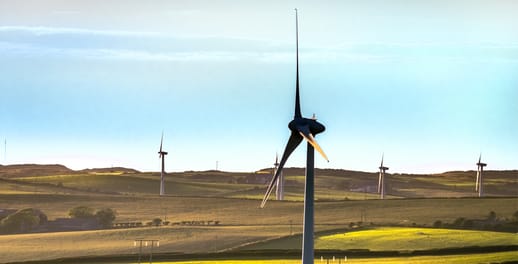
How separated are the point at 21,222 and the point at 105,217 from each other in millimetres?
12185

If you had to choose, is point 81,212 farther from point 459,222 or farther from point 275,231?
point 459,222

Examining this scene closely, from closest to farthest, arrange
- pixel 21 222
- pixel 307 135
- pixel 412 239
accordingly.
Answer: pixel 307 135 → pixel 412 239 → pixel 21 222

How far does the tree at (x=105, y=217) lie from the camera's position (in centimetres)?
17650

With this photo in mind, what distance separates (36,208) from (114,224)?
1890 cm

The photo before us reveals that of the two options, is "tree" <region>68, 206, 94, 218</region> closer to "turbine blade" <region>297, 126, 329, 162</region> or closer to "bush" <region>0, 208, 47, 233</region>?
"bush" <region>0, 208, 47, 233</region>

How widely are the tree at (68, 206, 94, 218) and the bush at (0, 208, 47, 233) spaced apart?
7.27 meters

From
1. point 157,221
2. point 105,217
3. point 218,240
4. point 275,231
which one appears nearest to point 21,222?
point 105,217

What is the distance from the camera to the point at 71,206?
7707 inches

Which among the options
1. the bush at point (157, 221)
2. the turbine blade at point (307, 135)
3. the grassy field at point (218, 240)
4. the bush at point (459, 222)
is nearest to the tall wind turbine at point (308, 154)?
the turbine blade at point (307, 135)

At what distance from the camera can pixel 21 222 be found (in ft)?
566

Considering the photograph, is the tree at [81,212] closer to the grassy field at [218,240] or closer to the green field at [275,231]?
the green field at [275,231]

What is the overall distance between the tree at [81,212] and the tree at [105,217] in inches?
52.8

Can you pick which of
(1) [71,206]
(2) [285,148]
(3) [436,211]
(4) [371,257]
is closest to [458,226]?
(3) [436,211]

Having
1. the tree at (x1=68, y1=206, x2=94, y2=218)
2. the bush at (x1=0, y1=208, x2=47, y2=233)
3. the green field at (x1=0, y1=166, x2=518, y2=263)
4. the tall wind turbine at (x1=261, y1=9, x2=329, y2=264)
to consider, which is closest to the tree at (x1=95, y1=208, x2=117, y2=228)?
the tree at (x1=68, y1=206, x2=94, y2=218)
